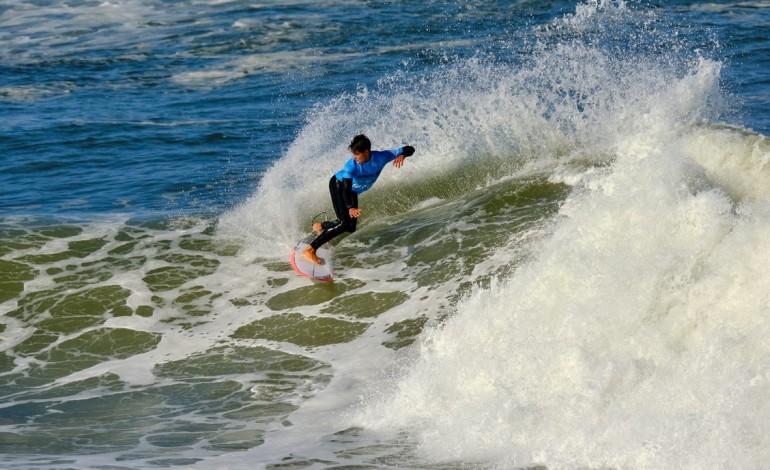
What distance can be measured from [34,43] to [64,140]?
9111 mm

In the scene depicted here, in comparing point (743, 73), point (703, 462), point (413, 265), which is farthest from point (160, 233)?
point (743, 73)

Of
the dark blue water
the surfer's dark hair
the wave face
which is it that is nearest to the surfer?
the surfer's dark hair

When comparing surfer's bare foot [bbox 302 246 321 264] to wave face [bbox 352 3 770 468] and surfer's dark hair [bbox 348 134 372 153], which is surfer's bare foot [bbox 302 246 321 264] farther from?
wave face [bbox 352 3 770 468]

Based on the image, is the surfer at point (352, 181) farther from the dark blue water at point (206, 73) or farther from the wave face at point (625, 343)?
the dark blue water at point (206, 73)

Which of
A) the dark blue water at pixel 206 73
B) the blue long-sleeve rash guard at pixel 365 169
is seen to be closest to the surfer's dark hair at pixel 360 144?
the blue long-sleeve rash guard at pixel 365 169

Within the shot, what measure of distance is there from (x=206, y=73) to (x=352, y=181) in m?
12.9

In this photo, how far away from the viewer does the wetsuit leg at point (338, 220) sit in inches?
472

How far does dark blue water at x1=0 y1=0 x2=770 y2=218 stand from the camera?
16812 millimetres

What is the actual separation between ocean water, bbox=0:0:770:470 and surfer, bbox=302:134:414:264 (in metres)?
0.47

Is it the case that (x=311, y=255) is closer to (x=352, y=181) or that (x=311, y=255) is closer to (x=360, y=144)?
(x=352, y=181)

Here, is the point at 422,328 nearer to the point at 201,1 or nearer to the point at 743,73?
the point at 743,73

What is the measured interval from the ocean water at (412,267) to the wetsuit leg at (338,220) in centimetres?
45

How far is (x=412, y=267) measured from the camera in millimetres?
12055

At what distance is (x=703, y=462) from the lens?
21.6ft
